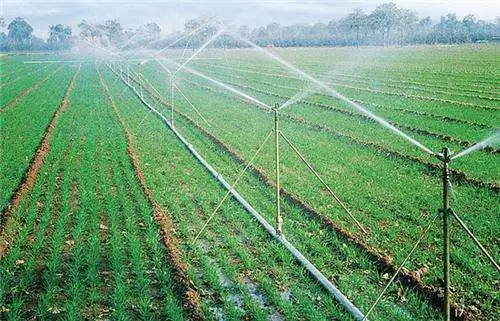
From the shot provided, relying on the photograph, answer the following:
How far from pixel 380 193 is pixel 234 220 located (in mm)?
3328

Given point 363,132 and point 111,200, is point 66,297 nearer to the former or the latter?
point 111,200

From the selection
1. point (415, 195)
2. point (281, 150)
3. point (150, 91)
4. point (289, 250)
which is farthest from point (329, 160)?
point (150, 91)

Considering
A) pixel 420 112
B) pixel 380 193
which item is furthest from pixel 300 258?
Answer: pixel 420 112

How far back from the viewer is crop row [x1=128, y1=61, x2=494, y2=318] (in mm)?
7324

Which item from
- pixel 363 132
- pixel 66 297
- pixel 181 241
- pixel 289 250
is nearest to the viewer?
pixel 66 297

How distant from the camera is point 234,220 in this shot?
29.2 ft

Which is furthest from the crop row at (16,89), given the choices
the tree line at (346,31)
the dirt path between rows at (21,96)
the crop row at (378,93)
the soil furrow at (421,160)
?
the tree line at (346,31)

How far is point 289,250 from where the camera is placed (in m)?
7.48

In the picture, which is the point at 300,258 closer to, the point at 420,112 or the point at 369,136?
the point at 369,136

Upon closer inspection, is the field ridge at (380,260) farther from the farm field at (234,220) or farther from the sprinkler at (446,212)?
the sprinkler at (446,212)

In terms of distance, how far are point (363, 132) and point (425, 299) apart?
11.1 m

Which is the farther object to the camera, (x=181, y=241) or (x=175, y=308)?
(x=181, y=241)

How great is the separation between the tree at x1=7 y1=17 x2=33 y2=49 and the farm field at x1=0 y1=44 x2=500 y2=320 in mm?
159055

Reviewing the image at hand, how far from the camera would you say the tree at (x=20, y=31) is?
15807 centimetres
